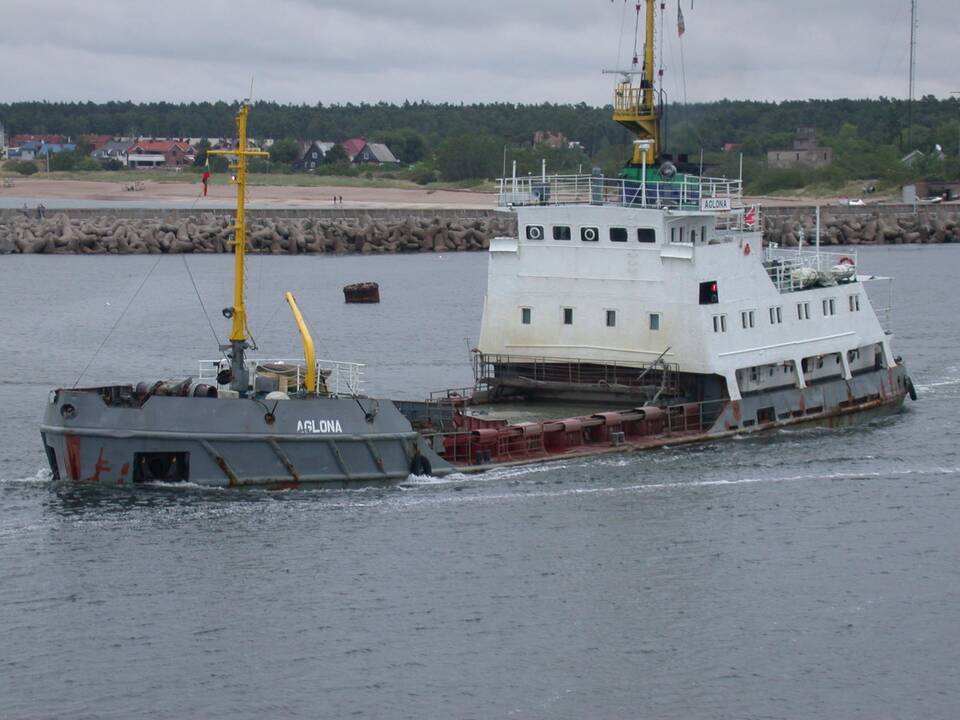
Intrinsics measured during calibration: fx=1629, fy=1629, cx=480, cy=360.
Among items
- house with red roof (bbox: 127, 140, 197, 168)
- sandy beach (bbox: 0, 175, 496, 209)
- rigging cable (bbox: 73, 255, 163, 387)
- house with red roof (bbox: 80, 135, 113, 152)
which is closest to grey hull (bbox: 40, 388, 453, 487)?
rigging cable (bbox: 73, 255, 163, 387)

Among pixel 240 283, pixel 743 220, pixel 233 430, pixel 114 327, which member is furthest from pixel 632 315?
pixel 114 327

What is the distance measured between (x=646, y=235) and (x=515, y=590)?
11181mm

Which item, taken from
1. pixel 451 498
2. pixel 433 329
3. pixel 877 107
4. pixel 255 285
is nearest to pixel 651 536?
pixel 451 498

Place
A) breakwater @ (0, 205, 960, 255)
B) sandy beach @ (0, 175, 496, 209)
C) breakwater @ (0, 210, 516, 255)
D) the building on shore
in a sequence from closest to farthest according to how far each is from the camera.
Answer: breakwater @ (0, 210, 516, 255), breakwater @ (0, 205, 960, 255), sandy beach @ (0, 175, 496, 209), the building on shore

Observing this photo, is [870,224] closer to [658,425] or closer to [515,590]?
[658,425]

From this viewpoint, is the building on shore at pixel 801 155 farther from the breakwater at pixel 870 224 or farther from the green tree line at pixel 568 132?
the breakwater at pixel 870 224

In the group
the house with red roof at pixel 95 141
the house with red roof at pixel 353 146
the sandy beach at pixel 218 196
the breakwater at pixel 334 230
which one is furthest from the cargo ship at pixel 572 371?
the house with red roof at pixel 95 141

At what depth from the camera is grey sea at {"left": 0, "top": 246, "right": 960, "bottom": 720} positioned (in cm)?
2064

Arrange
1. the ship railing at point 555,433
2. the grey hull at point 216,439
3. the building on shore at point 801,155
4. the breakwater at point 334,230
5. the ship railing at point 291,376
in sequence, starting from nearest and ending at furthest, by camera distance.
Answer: the grey hull at point 216,439 → the ship railing at point 291,376 → the ship railing at point 555,433 → the breakwater at point 334,230 → the building on shore at point 801,155

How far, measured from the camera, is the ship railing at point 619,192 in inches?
1303

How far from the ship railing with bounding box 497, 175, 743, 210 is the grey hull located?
751 centimetres

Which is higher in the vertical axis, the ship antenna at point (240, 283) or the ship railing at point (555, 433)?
the ship antenna at point (240, 283)

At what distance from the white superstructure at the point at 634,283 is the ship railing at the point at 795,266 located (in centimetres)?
120

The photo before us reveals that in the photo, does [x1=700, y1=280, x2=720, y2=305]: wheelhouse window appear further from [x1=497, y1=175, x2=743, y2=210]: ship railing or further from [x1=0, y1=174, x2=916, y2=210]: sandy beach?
[x1=0, y1=174, x2=916, y2=210]: sandy beach
